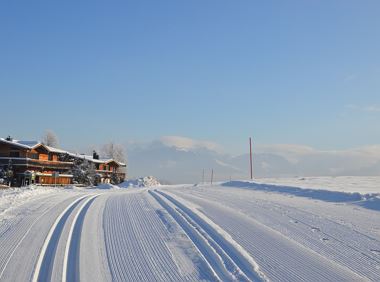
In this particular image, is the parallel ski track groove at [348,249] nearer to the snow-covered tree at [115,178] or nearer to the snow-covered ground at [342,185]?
the snow-covered ground at [342,185]

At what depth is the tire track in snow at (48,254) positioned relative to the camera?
6844mm

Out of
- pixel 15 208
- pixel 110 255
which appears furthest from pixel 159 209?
pixel 110 255

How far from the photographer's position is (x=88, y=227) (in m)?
10.9

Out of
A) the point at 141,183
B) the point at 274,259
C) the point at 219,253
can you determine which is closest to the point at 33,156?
the point at 141,183

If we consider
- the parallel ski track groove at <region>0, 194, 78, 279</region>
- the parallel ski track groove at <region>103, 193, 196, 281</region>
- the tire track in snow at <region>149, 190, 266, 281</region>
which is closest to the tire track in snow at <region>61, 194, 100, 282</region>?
the parallel ski track groove at <region>103, 193, 196, 281</region>

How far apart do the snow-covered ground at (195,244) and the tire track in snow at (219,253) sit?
0.06 ft

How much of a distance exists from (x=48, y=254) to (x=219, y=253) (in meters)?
3.27

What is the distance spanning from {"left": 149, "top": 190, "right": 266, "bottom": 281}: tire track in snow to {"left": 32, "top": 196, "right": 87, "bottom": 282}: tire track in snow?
2702 millimetres

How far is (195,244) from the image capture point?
860 centimetres

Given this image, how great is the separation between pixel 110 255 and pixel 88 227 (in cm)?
306

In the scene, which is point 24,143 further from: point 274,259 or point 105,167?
point 274,259

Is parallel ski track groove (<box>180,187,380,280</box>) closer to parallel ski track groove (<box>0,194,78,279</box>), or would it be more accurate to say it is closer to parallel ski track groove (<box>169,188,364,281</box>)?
parallel ski track groove (<box>169,188,364,281</box>)

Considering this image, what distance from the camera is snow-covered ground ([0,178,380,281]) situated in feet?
22.5

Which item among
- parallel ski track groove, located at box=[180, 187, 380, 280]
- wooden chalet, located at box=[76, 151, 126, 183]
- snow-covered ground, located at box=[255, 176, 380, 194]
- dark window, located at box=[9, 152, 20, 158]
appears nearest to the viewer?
parallel ski track groove, located at box=[180, 187, 380, 280]
